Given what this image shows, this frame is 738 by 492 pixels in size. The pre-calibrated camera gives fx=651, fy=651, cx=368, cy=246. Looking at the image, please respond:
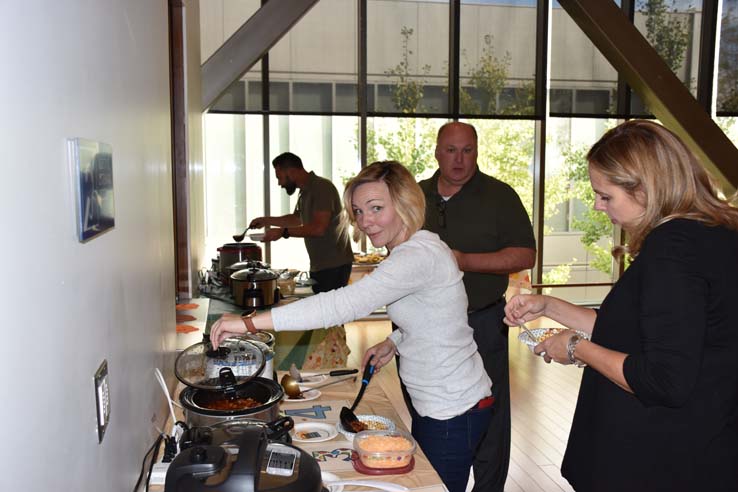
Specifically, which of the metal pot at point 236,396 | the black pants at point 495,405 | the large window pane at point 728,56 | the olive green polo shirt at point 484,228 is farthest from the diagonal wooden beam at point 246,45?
the large window pane at point 728,56

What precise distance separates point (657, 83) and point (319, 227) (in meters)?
3.71

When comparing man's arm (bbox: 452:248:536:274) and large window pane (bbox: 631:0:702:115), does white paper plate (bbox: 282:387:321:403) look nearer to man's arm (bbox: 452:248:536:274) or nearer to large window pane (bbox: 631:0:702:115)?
man's arm (bbox: 452:248:536:274)

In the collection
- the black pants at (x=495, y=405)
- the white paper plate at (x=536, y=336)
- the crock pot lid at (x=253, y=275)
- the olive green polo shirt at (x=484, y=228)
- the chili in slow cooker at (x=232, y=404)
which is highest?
the olive green polo shirt at (x=484, y=228)

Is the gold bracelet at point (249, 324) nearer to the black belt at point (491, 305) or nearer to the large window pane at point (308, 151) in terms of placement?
the black belt at point (491, 305)

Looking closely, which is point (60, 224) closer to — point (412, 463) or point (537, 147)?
point (412, 463)

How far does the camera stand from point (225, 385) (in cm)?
162

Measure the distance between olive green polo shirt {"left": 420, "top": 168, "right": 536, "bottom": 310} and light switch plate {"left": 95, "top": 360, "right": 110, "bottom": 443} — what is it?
6.98 ft

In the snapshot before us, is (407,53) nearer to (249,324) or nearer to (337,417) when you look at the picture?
(337,417)

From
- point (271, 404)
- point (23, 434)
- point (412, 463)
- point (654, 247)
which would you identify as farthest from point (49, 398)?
point (654, 247)

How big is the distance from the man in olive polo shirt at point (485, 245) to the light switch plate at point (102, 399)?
1.92m

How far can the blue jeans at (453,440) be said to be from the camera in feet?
6.28

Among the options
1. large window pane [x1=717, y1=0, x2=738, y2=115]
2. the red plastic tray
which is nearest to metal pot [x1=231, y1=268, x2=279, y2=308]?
the red plastic tray

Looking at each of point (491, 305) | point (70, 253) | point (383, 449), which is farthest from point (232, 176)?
point (70, 253)

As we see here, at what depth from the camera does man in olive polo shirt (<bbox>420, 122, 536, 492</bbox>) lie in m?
2.93
